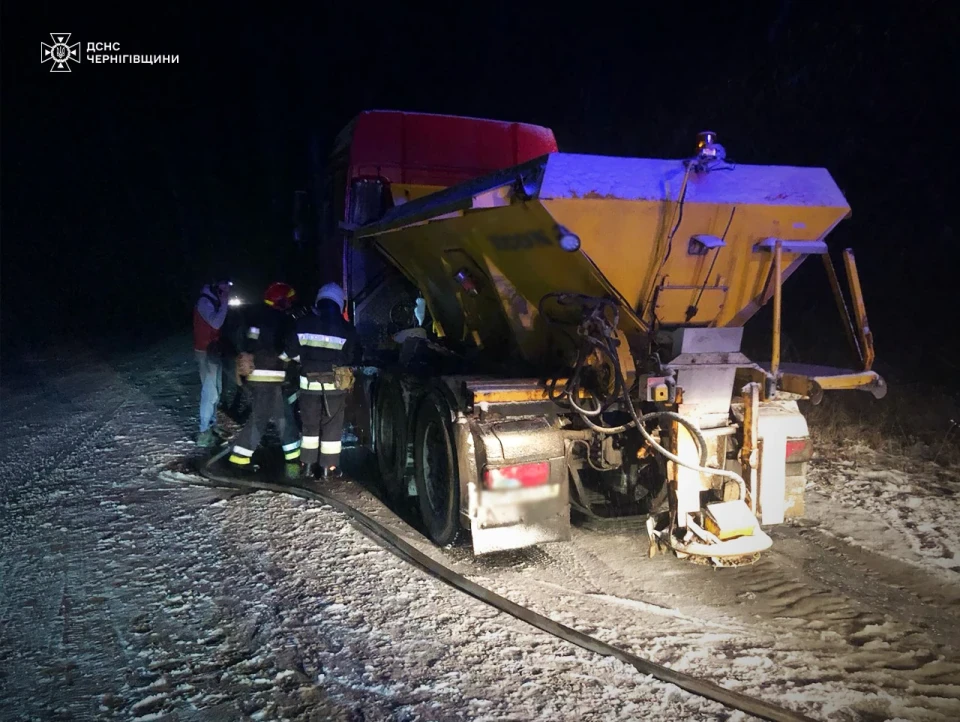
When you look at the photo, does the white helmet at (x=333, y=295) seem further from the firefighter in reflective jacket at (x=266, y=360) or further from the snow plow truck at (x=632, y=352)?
the snow plow truck at (x=632, y=352)

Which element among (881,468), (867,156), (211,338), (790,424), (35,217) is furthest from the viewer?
(35,217)

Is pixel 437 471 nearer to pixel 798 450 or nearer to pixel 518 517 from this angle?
pixel 518 517

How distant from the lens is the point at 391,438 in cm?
596

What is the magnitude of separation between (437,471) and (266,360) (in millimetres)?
2224

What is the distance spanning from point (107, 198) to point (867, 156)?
3633 cm

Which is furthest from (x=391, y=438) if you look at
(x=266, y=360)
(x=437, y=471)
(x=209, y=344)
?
(x=209, y=344)

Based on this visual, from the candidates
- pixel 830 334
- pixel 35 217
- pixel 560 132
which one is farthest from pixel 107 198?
pixel 830 334

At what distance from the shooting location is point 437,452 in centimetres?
488

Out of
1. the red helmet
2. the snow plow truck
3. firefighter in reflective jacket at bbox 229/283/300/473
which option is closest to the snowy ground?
the snow plow truck

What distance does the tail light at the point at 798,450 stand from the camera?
4090 mm

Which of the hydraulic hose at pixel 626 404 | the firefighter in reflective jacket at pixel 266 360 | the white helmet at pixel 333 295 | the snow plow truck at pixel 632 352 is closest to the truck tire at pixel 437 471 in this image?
the snow plow truck at pixel 632 352

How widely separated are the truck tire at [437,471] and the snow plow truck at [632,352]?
0.05 ft

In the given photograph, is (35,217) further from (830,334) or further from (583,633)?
(583,633)

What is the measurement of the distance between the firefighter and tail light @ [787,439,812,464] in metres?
5.66
